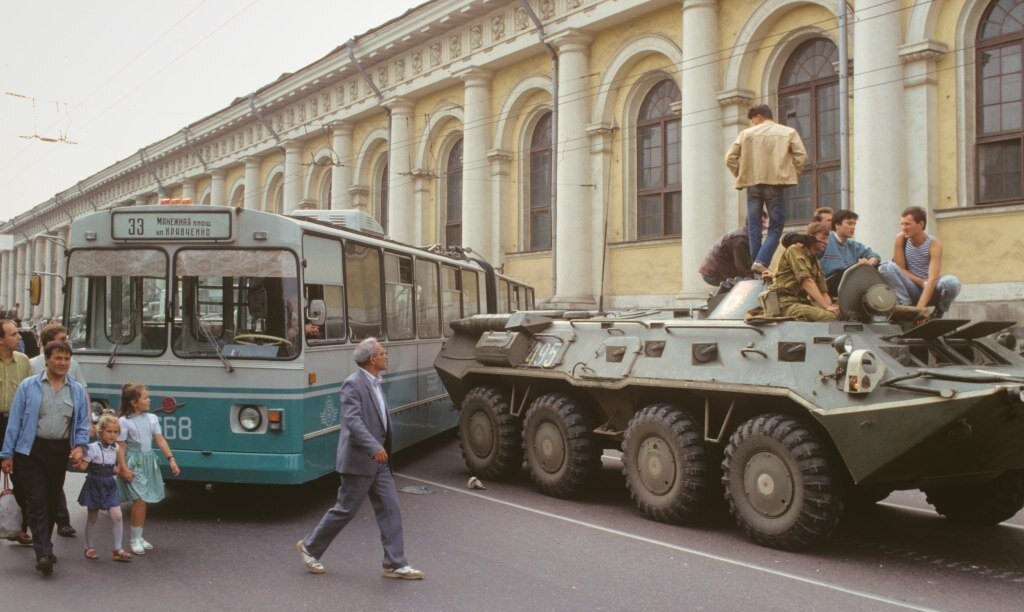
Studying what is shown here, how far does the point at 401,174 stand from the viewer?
31484 millimetres

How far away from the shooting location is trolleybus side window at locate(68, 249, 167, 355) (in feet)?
28.5

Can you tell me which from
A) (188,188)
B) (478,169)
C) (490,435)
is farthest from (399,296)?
(188,188)

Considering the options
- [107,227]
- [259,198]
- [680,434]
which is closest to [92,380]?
[107,227]

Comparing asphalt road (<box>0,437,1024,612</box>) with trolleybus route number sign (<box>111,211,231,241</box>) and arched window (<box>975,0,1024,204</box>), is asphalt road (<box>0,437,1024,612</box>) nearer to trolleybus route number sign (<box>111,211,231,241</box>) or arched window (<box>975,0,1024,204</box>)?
trolleybus route number sign (<box>111,211,231,241</box>)

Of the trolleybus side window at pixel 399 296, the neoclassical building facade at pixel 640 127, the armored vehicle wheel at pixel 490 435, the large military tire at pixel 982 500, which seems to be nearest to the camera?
the large military tire at pixel 982 500

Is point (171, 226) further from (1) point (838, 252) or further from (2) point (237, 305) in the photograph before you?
(1) point (838, 252)

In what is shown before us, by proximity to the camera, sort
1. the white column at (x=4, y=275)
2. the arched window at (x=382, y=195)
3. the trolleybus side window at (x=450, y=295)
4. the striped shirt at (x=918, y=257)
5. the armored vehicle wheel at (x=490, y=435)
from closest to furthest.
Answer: the striped shirt at (x=918, y=257) → the armored vehicle wheel at (x=490, y=435) → the trolleybus side window at (x=450, y=295) → the arched window at (x=382, y=195) → the white column at (x=4, y=275)

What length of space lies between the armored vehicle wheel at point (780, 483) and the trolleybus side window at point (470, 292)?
7.05 m

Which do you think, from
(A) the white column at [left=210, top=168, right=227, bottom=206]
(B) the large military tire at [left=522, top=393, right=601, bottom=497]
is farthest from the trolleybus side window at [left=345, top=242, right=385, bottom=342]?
(A) the white column at [left=210, top=168, right=227, bottom=206]

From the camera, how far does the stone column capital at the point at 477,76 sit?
27594 millimetres

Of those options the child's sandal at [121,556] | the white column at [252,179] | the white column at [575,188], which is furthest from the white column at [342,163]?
the child's sandal at [121,556]

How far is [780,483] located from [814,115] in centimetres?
1380

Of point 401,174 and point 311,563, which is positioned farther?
point 401,174

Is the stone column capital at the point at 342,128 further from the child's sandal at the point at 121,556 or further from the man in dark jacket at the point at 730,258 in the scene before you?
the child's sandal at the point at 121,556
